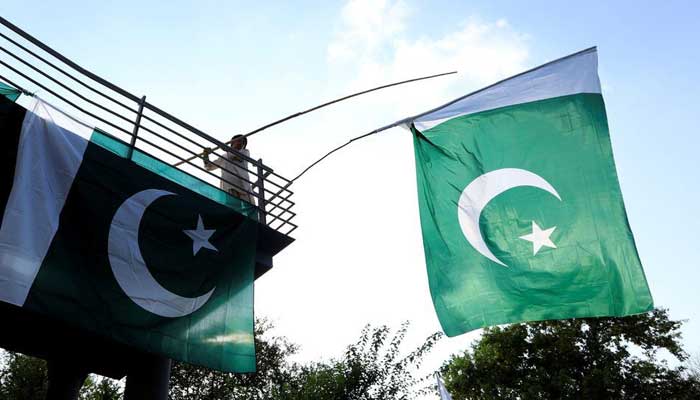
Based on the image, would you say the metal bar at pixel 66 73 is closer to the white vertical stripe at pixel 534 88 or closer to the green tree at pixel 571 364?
the white vertical stripe at pixel 534 88

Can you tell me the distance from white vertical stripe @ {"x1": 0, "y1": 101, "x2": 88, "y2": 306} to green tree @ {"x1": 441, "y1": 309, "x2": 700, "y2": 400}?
2006 cm

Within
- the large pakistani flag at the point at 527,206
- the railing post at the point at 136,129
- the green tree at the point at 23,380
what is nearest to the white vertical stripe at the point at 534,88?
the large pakistani flag at the point at 527,206

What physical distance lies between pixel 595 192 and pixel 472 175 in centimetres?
142

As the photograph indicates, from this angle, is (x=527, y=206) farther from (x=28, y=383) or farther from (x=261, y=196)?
(x=28, y=383)

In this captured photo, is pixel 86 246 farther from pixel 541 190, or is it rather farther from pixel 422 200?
pixel 541 190

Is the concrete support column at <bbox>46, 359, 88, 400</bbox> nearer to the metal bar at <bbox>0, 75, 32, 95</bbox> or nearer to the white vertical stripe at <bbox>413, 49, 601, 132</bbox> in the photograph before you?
the metal bar at <bbox>0, 75, 32, 95</bbox>

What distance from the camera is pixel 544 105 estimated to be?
23.3ft

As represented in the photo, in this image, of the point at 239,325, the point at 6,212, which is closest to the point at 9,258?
the point at 6,212

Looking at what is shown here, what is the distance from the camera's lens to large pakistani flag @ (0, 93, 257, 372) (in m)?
5.75

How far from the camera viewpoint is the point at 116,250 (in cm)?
644

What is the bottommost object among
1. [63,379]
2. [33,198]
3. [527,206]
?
[63,379]

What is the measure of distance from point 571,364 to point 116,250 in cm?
2160

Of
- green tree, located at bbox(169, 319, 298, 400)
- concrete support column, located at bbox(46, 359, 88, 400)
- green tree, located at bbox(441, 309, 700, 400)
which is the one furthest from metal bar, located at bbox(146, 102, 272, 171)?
green tree, located at bbox(441, 309, 700, 400)

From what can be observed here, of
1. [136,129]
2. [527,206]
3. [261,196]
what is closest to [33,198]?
[136,129]
